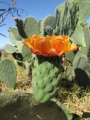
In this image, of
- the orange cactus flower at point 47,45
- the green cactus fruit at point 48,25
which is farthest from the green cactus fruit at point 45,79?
the green cactus fruit at point 48,25

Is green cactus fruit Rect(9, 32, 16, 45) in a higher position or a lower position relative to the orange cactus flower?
higher

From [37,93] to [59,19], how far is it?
138 centimetres

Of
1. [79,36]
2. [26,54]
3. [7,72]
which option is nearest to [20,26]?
[26,54]

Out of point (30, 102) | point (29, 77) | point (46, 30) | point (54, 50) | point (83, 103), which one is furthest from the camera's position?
point (29, 77)

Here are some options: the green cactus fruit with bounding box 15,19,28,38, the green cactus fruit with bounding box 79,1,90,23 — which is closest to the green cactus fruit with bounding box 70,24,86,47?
the green cactus fruit with bounding box 79,1,90,23

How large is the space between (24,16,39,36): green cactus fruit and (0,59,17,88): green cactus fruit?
0.57 metres

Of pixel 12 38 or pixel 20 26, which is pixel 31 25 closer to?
pixel 20 26

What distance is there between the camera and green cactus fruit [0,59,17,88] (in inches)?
73.3

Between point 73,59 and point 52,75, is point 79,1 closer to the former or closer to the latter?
point 73,59

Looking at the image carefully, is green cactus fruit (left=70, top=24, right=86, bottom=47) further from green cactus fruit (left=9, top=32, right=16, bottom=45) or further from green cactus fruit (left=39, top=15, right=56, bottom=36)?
green cactus fruit (left=9, top=32, right=16, bottom=45)

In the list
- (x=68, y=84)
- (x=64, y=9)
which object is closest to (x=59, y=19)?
(x=64, y=9)

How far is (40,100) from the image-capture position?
994 millimetres

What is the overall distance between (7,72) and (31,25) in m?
0.69

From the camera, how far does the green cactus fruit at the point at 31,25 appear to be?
2.39 m
